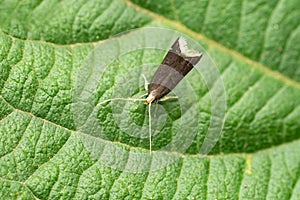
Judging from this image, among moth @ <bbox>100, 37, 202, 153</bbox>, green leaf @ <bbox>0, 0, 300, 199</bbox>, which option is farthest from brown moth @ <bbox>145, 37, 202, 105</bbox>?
green leaf @ <bbox>0, 0, 300, 199</bbox>

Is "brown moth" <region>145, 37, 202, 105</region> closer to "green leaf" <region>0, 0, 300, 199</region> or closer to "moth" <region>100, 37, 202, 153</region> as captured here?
"moth" <region>100, 37, 202, 153</region>

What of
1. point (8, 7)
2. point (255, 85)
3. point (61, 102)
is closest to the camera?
point (61, 102)

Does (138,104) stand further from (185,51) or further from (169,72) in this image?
(185,51)

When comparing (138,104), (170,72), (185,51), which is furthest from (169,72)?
(138,104)

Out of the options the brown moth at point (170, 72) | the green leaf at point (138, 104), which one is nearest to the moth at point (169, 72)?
the brown moth at point (170, 72)

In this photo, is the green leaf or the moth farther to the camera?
the moth

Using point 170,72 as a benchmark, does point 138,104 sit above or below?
below

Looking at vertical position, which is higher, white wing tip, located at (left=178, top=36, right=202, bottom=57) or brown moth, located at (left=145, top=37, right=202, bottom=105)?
white wing tip, located at (left=178, top=36, right=202, bottom=57)

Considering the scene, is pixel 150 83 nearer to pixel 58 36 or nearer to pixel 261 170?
pixel 58 36

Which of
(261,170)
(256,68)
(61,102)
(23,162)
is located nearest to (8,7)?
(61,102)
